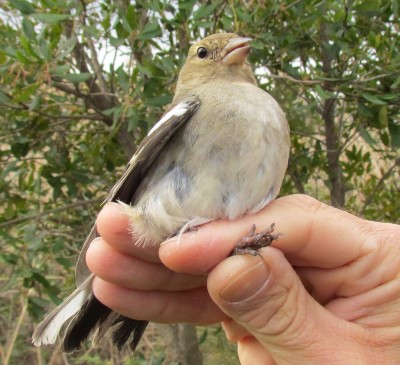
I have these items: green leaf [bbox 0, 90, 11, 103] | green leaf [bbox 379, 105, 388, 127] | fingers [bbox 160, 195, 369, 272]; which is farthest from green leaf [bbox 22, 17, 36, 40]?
green leaf [bbox 379, 105, 388, 127]

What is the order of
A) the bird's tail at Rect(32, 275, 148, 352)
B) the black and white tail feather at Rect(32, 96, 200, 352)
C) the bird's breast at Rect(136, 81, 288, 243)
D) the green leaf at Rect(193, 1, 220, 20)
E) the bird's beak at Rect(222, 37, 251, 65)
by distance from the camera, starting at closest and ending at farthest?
the bird's breast at Rect(136, 81, 288, 243) → the black and white tail feather at Rect(32, 96, 200, 352) → the bird's tail at Rect(32, 275, 148, 352) → the bird's beak at Rect(222, 37, 251, 65) → the green leaf at Rect(193, 1, 220, 20)

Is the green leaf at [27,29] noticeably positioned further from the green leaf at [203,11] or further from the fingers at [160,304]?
the fingers at [160,304]

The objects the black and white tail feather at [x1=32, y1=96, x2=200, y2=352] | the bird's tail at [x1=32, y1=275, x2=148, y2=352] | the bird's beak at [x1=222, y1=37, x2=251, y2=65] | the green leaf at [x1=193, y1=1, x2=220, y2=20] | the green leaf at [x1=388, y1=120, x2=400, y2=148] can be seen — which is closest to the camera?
the black and white tail feather at [x1=32, y1=96, x2=200, y2=352]

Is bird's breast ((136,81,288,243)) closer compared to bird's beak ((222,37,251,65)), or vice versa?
bird's breast ((136,81,288,243))

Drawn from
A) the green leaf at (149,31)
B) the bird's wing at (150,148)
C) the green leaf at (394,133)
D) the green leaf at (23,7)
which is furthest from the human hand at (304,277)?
the green leaf at (23,7)

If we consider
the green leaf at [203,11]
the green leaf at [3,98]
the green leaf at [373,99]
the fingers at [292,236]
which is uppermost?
the green leaf at [203,11]

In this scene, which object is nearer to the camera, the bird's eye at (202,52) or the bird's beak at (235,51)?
the bird's beak at (235,51)

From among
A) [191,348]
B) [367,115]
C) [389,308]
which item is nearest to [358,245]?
[389,308]

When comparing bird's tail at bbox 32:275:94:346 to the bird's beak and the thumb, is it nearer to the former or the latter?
the thumb
